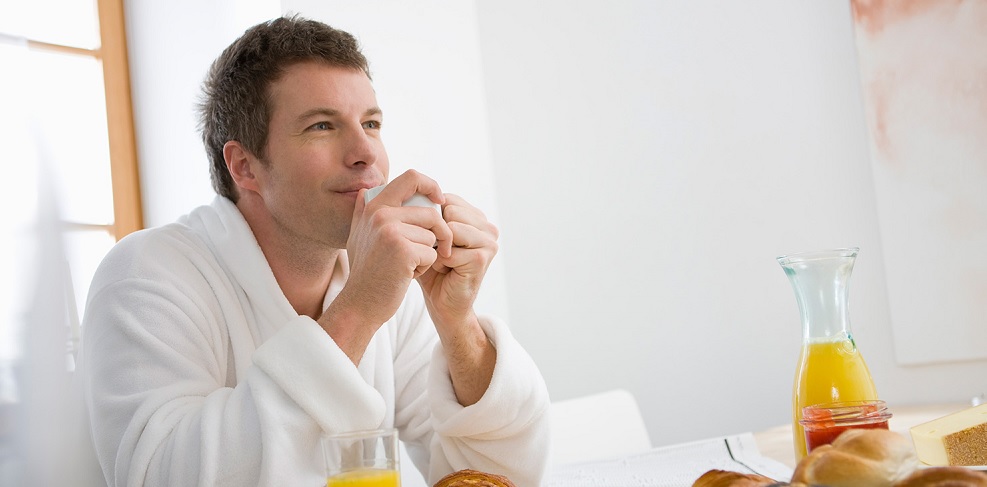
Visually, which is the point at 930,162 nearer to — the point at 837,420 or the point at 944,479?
the point at 837,420

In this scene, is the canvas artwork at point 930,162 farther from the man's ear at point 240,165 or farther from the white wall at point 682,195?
the man's ear at point 240,165

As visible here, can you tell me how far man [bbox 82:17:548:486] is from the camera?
104 centimetres

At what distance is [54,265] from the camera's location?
1715 mm

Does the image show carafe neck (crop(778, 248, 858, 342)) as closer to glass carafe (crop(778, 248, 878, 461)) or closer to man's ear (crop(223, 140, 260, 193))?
glass carafe (crop(778, 248, 878, 461))

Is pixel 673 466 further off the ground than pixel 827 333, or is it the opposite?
pixel 827 333

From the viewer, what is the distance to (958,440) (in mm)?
811

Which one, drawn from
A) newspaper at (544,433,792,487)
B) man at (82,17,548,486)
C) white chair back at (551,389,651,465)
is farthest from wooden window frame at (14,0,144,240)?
newspaper at (544,433,792,487)

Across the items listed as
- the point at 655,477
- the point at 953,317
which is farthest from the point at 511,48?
the point at 655,477

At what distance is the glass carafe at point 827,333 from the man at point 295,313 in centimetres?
47

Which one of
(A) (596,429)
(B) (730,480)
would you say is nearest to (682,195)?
(A) (596,429)

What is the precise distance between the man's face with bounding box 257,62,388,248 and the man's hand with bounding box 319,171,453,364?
226 mm

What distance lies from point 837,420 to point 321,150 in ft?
3.01

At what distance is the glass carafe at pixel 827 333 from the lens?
2.59 ft

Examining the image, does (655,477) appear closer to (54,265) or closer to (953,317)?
(54,265)
